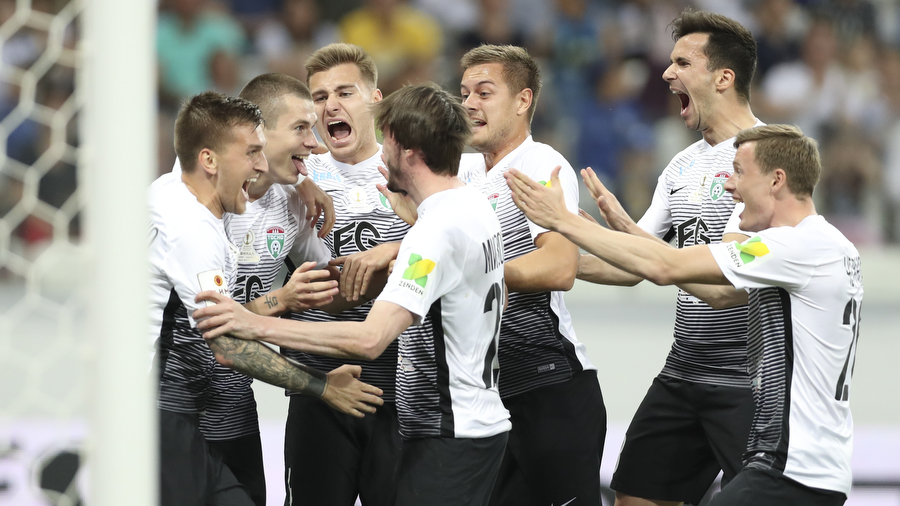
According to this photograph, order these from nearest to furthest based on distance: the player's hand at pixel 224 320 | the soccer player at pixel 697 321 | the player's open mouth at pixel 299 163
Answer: the player's hand at pixel 224 320 < the soccer player at pixel 697 321 < the player's open mouth at pixel 299 163

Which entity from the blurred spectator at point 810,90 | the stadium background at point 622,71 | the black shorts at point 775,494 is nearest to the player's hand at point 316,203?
the black shorts at point 775,494

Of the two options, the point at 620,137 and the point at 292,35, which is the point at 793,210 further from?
the point at 292,35

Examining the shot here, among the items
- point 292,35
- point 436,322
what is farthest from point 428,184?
point 292,35

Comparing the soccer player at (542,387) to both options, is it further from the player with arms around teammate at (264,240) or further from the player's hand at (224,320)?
the player's hand at (224,320)

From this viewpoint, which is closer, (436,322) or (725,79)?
(436,322)

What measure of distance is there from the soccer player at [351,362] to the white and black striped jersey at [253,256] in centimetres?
16

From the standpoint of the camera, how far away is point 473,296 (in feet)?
12.0

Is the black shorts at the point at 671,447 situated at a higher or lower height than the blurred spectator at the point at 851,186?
lower

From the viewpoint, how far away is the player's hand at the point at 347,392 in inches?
155

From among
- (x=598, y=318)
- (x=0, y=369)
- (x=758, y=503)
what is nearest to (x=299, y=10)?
(x=598, y=318)

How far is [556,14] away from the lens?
10.8 m

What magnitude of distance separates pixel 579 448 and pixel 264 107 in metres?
2.17

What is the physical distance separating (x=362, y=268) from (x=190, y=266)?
2.60 feet

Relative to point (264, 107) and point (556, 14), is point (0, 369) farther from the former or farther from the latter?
point (556, 14)
